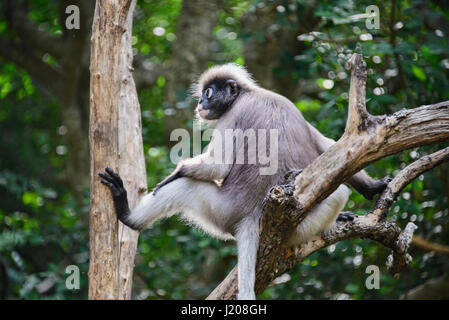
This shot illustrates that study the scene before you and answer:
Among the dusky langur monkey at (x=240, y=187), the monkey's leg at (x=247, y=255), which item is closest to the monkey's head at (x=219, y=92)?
the dusky langur monkey at (x=240, y=187)

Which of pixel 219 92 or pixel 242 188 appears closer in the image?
pixel 242 188

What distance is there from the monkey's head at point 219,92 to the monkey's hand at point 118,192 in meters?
1.28

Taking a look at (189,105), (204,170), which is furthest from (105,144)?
(189,105)

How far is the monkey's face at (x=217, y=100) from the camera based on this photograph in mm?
5340

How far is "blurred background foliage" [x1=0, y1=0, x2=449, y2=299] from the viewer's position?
6344mm

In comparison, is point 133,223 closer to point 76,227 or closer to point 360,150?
point 360,150

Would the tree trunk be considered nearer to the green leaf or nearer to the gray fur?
the gray fur

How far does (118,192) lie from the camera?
4.47m

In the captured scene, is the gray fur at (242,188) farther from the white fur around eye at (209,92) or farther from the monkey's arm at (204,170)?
the white fur around eye at (209,92)

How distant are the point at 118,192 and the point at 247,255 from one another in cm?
118

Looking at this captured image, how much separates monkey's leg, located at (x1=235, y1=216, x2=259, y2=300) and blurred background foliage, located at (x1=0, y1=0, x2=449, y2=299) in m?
2.05

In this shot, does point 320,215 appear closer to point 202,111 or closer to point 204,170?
point 204,170

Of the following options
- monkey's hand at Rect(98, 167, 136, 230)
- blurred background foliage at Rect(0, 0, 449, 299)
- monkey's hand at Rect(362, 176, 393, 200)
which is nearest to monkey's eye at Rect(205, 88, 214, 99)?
monkey's hand at Rect(98, 167, 136, 230)
